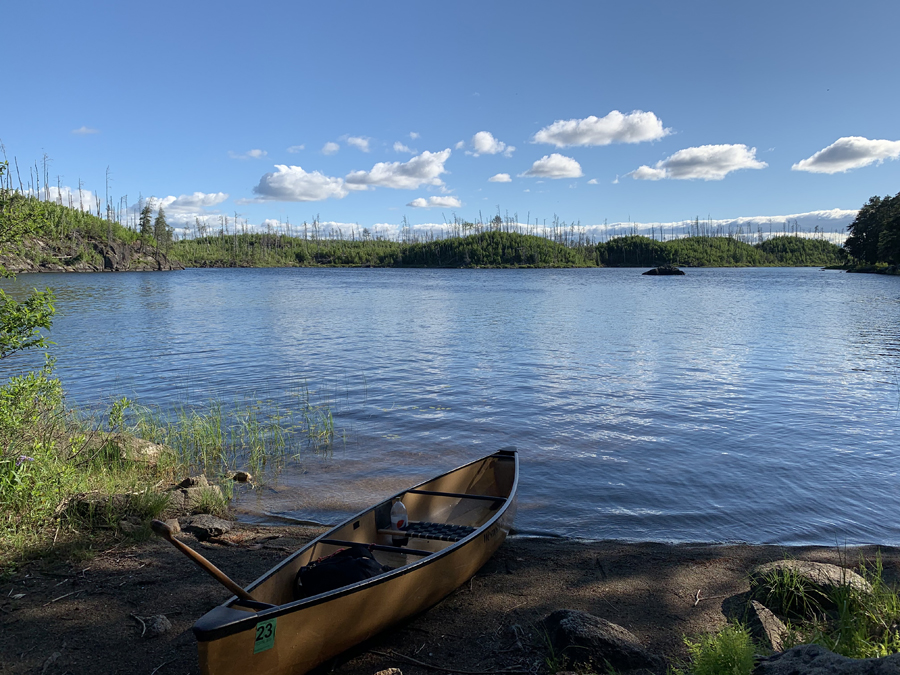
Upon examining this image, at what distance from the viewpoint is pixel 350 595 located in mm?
4137

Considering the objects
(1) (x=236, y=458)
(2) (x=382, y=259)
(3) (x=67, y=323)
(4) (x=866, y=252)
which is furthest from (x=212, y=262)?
(1) (x=236, y=458)

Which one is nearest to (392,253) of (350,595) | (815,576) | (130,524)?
(130,524)

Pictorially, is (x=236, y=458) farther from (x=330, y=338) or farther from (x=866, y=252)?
(x=866, y=252)

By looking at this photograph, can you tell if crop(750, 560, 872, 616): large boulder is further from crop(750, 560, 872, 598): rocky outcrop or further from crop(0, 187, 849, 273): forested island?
crop(0, 187, 849, 273): forested island

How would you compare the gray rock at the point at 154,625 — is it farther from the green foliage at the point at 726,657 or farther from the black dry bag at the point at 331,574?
the green foliage at the point at 726,657

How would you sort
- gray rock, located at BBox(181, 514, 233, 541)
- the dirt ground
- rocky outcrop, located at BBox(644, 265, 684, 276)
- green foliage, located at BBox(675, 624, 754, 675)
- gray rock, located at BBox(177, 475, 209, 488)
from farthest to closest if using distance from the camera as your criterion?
rocky outcrop, located at BBox(644, 265, 684, 276) → gray rock, located at BBox(177, 475, 209, 488) → gray rock, located at BBox(181, 514, 233, 541) → the dirt ground → green foliage, located at BBox(675, 624, 754, 675)

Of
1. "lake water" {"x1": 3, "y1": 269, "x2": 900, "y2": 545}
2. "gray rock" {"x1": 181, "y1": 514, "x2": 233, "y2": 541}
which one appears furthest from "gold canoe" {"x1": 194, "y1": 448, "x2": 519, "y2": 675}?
"gray rock" {"x1": 181, "y1": 514, "x2": 233, "y2": 541}

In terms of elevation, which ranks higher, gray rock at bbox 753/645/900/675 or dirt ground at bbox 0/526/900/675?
gray rock at bbox 753/645/900/675

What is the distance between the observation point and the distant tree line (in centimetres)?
8312

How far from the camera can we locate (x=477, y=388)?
16.0 m

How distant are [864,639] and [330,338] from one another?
23.7m

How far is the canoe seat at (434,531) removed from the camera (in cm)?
605

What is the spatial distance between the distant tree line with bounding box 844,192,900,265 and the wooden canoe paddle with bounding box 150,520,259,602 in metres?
102

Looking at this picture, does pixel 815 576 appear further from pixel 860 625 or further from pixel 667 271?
pixel 667 271
